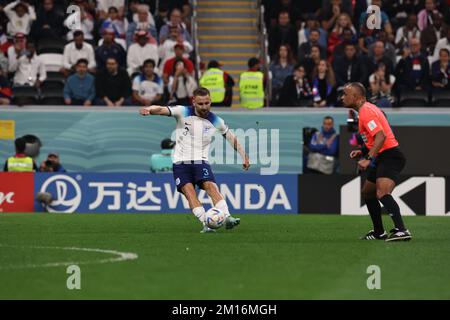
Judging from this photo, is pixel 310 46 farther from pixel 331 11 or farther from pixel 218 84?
pixel 218 84

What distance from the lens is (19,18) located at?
95.1 ft

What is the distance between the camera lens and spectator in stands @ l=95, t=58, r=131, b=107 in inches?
1071

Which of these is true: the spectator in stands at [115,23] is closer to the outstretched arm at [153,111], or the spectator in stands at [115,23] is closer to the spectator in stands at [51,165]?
the spectator in stands at [51,165]

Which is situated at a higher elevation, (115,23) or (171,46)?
(115,23)

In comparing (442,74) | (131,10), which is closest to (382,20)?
(442,74)

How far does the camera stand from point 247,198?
82.8ft

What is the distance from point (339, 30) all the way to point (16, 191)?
942 centimetres

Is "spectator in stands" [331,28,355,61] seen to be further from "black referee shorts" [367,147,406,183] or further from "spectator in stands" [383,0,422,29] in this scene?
"black referee shorts" [367,147,406,183]

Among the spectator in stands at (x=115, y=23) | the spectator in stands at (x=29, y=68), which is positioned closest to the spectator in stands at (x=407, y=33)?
the spectator in stands at (x=115, y=23)

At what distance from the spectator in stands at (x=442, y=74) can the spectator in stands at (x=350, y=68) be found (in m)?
1.80

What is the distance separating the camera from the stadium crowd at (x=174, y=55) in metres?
27.3

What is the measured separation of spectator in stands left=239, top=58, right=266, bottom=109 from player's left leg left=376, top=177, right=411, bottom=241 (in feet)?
37.7
